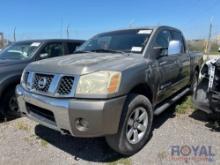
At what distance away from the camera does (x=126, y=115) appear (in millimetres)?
3148

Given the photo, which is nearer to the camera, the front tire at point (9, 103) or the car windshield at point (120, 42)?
the car windshield at point (120, 42)

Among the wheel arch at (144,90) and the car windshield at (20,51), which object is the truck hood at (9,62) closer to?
the car windshield at (20,51)

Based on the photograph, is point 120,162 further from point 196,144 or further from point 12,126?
point 12,126

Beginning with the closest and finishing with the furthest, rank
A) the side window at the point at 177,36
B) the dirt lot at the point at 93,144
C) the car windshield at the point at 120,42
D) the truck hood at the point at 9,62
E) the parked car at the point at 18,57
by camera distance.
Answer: the dirt lot at the point at 93,144
the car windshield at the point at 120,42
the parked car at the point at 18,57
the truck hood at the point at 9,62
the side window at the point at 177,36

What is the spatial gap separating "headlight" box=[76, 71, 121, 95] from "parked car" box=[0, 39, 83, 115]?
236 cm

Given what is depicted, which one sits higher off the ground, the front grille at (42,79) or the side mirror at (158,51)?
the side mirror at (158,51)

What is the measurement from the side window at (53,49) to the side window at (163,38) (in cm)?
273

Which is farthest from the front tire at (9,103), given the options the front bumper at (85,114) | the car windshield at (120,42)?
the front bumper at (85,114)

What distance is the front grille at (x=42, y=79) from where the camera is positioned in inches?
125

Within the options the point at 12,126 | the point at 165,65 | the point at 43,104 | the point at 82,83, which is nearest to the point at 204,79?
the point at 165,65

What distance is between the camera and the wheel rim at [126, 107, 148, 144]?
3.38 metres

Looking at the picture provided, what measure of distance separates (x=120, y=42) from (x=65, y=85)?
5.58 feet

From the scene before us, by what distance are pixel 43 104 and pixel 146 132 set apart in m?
1.56

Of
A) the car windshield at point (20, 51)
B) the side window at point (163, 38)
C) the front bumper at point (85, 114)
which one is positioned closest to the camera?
the front bumper at point (85, 114)
